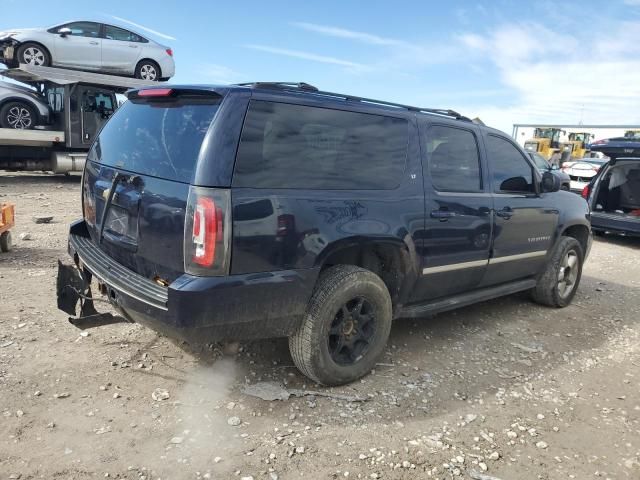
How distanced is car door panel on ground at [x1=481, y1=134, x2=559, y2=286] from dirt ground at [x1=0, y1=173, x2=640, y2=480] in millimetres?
633

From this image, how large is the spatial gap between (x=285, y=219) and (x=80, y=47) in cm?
1268

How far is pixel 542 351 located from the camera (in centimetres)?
416

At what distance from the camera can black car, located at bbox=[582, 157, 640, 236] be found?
30.0ft

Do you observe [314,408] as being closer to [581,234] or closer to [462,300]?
[462,300]

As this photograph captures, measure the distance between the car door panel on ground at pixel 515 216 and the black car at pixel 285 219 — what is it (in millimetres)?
106

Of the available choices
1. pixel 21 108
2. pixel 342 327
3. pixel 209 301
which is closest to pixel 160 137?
pixel 209 301

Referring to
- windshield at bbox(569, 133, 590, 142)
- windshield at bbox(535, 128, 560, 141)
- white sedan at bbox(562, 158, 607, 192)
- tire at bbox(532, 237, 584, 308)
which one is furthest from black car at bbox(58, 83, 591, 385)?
windshield at bbox(569, 133, 590, 142)

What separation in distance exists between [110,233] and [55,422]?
113 centimetres

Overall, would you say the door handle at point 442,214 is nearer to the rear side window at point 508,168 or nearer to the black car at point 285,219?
the black car at point 285,219

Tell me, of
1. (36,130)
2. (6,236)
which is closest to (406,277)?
(6,236)

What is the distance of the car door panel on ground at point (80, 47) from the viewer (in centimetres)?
1261

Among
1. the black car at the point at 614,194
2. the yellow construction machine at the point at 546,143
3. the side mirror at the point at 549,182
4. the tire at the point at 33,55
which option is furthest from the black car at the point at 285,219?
the yellow construction machine at the point at 546,143

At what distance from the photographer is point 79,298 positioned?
3.19 metres

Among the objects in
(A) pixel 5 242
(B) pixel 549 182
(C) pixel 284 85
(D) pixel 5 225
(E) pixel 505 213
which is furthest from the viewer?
(A) pixel 5 242
